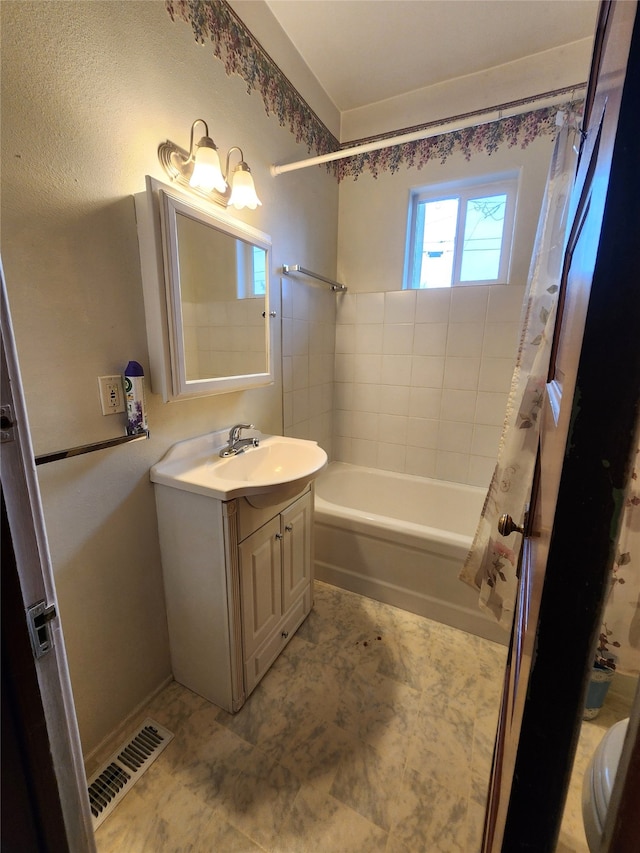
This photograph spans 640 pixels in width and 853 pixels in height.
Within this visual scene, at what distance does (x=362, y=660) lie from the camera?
1.52 m

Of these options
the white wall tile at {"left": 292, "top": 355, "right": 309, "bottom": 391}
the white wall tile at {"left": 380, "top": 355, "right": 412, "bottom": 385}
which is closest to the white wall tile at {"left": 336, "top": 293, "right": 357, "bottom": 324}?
the white wall tile at {"left": 380, "top": 355, "right": 412, "bottom": 385}

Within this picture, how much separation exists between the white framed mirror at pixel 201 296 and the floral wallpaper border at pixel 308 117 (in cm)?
59

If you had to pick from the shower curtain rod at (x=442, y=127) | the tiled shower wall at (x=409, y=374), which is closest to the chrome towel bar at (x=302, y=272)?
the tiled shower wall at (x=409, y=374)

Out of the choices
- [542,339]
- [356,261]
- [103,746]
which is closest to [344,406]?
[356,261]

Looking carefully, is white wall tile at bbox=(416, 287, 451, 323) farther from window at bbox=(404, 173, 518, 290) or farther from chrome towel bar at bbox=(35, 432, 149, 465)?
chrome towel bar at bbox=(35, 432, 149, 465)

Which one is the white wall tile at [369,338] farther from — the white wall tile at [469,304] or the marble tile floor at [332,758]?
the marble tile floor at [332,758]

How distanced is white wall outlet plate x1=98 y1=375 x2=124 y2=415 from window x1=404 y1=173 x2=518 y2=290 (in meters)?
1.85

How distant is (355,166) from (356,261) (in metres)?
0.55

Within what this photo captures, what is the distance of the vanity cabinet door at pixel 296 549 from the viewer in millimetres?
1477

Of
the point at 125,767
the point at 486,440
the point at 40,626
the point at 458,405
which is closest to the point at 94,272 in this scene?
the point at 40,626

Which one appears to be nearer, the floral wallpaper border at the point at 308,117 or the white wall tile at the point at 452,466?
the floral wallpaper border at the point at 308,117

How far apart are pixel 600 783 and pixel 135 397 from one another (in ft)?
4.40

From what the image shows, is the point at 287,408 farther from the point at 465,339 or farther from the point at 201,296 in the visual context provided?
the point at 465,339

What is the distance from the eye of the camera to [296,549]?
1573mm
